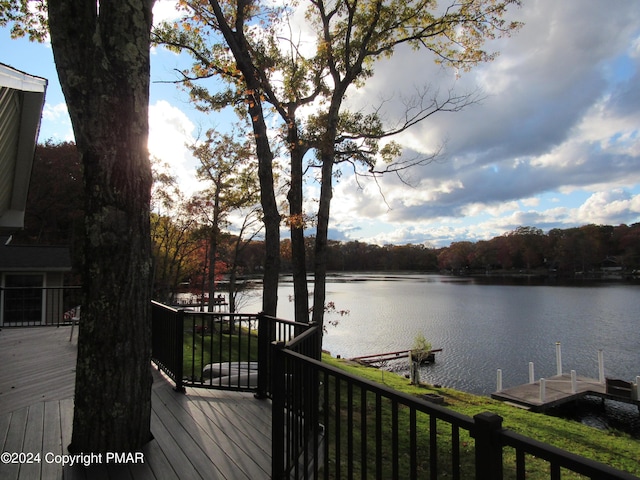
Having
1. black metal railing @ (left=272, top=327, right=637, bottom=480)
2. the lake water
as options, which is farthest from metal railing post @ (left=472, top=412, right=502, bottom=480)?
the lake water

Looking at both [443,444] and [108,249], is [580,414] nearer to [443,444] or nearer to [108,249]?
[443,444]

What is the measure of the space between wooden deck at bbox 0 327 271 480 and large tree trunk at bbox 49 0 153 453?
27cm

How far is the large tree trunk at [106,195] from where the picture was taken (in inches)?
109

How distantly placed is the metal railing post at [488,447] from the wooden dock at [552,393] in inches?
525

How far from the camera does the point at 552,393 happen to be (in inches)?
526

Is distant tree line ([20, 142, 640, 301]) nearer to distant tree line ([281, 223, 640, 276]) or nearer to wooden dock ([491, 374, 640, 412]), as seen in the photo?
distant tree line ([281, 223, 640, 276])

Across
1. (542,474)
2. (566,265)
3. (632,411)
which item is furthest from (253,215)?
(566,265)

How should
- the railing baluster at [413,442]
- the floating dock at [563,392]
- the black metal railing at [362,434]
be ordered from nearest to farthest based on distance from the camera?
1. the black metal railing at [362,434]
2. the railing baluster at [413,442]
3. the floating dock at [563,392]

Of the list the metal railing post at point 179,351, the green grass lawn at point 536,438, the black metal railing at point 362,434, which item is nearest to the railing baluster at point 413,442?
the black metal railing at point 362,434

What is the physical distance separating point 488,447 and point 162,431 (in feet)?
9.81

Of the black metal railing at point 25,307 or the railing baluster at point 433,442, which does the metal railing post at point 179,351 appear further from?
the black metal railing at point 25,307

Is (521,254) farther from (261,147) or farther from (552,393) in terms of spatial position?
(261,147)

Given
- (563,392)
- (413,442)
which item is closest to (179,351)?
(413,442)

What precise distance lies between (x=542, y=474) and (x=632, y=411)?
10.6 metres
